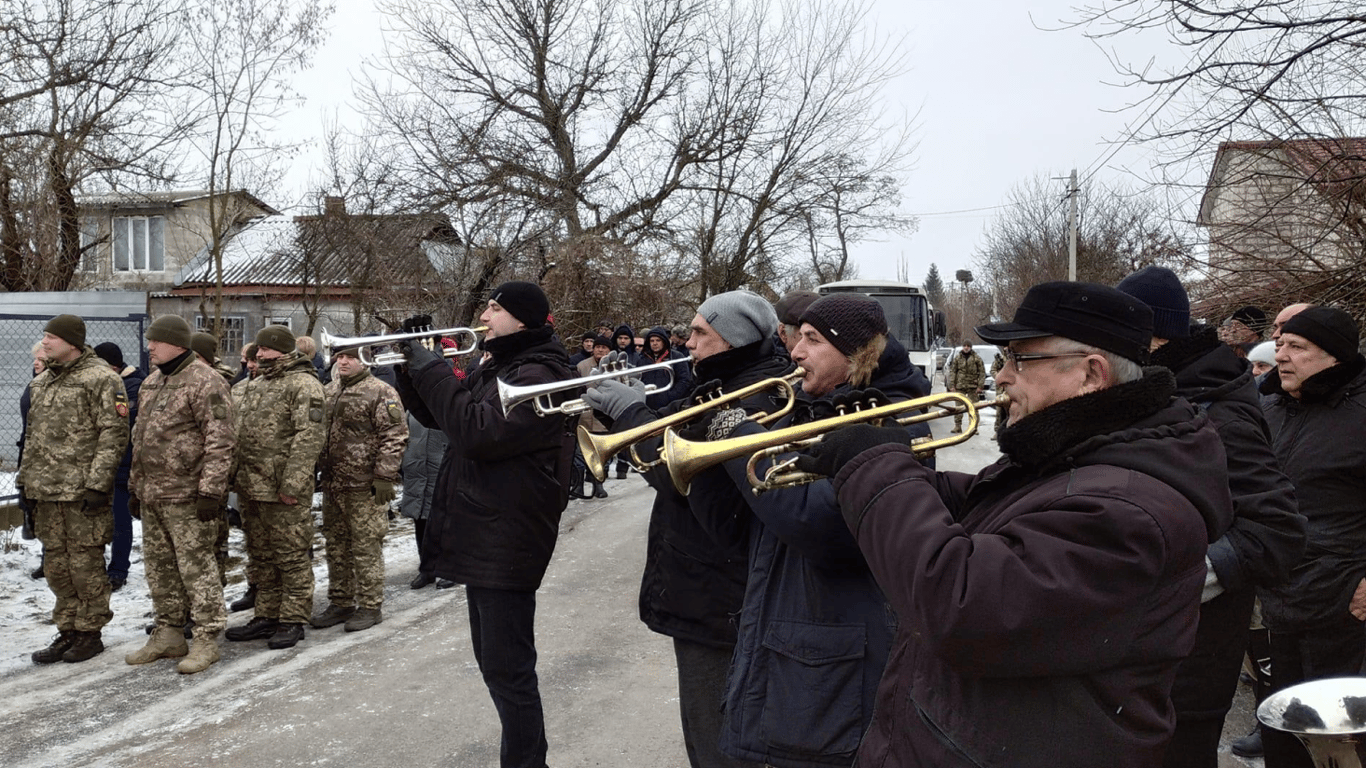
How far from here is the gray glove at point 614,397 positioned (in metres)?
3.19

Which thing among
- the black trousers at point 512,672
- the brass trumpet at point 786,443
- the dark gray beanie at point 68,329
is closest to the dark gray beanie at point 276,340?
the dark gray beanie at point 68,329

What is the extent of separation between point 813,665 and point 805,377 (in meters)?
0.82

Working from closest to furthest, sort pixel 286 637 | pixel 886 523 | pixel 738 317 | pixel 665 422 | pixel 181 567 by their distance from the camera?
pixel 886 523, pixel 665 422, pixel 738 317, pixel 181 567, pixel 286 637

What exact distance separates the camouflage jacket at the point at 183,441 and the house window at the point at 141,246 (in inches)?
961

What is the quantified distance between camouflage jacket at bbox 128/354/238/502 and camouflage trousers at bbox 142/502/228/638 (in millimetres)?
121

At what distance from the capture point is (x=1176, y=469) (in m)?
1.73

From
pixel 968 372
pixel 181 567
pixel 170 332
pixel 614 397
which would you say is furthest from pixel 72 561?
pixel 968 372

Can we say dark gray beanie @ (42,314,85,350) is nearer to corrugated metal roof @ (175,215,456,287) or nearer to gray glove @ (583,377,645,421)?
gray glove @ (583,377,645,421)

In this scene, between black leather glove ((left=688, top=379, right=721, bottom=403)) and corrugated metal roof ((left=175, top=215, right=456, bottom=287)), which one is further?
corrugated metal roof ((left=175, top=215, right=456, bottom=287))

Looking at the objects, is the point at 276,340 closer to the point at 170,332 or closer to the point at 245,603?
the point at 170,332

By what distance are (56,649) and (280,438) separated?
1.72 m

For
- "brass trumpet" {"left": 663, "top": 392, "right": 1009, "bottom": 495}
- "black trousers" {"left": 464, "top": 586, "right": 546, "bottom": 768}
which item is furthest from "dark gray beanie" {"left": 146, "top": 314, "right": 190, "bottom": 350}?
"brass trumpet" {"left": 663, "top": 392, "right": 1009, "bottom": 495}

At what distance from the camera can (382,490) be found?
21.7 feet

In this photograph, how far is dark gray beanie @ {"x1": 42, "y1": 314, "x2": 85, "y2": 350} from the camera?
584 centimetres
